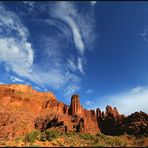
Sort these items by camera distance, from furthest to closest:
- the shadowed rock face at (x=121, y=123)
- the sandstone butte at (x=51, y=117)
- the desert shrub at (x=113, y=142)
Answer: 1. the shadowed rock face at (x=121, y=123)
2. the sandstone butte at (x=51, y=117)
3. the desert shrub at (x=113, y=142)

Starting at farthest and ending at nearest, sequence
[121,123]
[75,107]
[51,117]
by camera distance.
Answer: [75,107] < [121,123] < [51,117]

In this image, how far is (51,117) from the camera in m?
85.8

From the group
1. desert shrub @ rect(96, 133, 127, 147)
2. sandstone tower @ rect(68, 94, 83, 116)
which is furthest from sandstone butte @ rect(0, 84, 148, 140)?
desert shrub @ rect(96, 133, 127, 147)

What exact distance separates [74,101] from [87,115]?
893 cm

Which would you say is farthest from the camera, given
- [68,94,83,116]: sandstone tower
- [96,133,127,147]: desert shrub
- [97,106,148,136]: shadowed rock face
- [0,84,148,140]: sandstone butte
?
[68,94,83,116]: sandstone tower

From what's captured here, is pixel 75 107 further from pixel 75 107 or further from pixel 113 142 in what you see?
pixel 113 142

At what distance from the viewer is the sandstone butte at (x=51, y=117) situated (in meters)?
73.8

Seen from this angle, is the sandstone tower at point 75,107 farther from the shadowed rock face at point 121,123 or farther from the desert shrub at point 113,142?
the desert shrub at point 113,142

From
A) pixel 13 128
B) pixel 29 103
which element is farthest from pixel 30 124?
pixel 29 103

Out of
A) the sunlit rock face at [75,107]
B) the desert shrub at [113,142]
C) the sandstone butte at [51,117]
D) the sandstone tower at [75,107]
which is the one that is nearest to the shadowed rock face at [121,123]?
the sandstone butte at [51,117]

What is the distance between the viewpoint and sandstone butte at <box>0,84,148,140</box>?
73.8 m

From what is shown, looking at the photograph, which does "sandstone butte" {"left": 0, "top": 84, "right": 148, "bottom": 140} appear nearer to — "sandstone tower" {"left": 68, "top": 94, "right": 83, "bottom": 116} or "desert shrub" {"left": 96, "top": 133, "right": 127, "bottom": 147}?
"sandstone tower" {"left": 68, "top": 94, "right": 83, "bottom": 116}

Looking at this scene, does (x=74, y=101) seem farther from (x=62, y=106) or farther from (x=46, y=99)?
(x=46, y=99)

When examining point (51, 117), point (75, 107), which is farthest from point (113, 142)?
point (75, 107)
